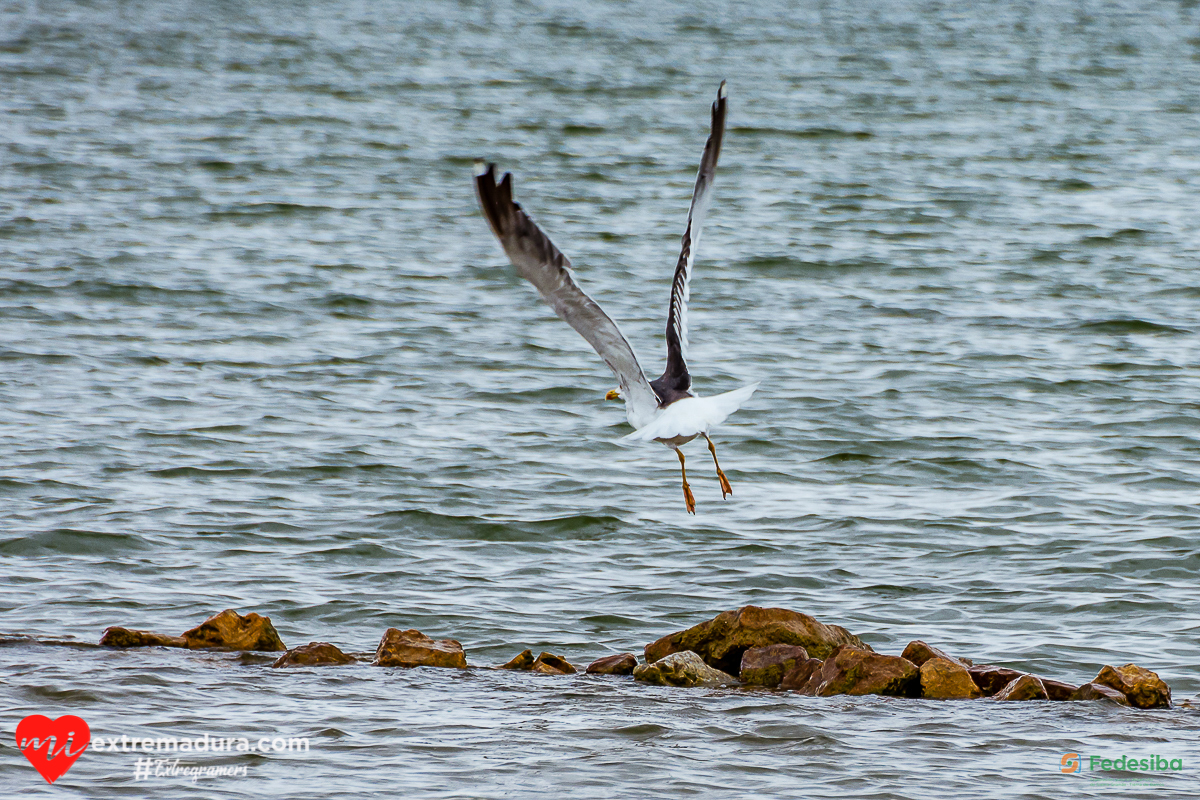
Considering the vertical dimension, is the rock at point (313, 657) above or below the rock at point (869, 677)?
below

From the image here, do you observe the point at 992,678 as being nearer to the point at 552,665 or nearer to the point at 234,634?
the point at 552,665

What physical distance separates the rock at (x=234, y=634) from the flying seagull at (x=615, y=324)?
7.31 ft

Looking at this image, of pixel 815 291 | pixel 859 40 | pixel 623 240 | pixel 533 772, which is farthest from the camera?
pixel 859 40

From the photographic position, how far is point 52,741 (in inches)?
261

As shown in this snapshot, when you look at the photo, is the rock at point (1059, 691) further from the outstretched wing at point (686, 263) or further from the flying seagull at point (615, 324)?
the outstretched wing at point (686, 263)

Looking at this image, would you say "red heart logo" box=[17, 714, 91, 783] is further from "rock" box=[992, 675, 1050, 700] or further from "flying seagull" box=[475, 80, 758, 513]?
"rock" box=[992, 675, 1050, 700]

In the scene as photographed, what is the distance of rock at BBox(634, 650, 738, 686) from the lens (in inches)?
310

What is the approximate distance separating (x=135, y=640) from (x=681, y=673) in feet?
9.38

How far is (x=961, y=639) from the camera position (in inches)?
351

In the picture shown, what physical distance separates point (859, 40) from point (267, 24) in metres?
15.5

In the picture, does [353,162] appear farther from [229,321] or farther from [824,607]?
[824,607]

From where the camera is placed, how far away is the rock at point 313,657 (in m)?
8.05

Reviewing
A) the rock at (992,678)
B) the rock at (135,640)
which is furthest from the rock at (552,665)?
the rock at (992,678)

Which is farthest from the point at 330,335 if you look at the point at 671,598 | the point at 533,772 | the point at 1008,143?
the point at 1008,143
